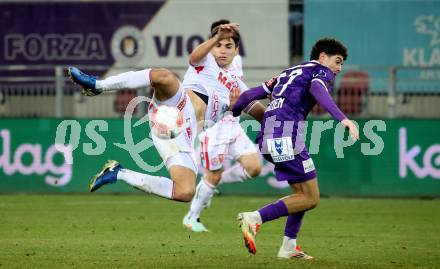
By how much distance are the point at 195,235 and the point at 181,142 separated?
7.27 feet

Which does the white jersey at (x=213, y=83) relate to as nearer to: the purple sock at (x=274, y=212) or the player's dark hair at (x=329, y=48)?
the player's dark hair at (x=329, y=48)

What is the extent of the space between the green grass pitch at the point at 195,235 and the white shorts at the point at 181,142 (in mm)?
959

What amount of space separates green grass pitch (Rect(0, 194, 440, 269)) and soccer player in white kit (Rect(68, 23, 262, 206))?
720mm

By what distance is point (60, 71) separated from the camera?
19.6 meters

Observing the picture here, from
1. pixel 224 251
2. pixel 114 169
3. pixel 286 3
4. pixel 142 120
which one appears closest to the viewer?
pixel 114 169

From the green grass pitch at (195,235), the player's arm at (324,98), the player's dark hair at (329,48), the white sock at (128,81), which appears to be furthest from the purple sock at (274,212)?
the white sock at (128,81)

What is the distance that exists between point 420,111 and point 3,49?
11.3 m

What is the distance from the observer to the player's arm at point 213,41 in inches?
403

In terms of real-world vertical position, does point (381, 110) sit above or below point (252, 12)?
below

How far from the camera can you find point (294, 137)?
10.2 metres

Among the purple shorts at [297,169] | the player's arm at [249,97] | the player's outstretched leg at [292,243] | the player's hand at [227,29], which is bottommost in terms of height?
the player's outstretched leg at [292,243]

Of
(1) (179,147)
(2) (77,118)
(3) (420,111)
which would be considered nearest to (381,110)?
(3) (420,111)

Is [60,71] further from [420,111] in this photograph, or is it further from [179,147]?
[179,147]

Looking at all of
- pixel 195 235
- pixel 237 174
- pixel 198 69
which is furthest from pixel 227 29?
pixel 237 174
